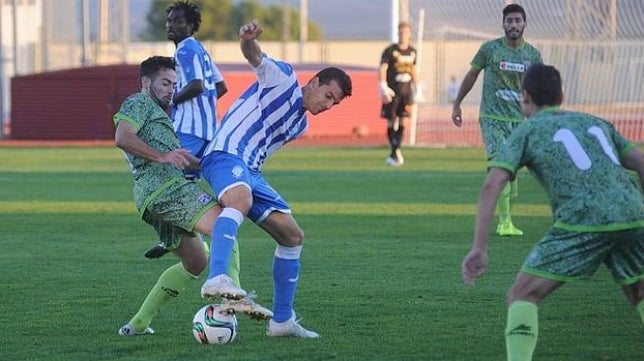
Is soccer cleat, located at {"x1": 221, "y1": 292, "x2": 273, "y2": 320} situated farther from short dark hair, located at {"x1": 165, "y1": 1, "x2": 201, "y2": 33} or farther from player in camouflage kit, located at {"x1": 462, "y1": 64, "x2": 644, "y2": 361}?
short dark hair, located at {"x1": 165, "y1": 1, "x2": 201, "y2": 33}

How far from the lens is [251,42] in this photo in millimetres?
7523

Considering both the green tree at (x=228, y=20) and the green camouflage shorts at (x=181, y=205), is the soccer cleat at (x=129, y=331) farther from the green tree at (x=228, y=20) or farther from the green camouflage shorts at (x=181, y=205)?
the green tree at (x=228, y=20)

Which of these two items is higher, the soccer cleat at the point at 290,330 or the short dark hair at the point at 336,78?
the short dark hair at the point at 336,78

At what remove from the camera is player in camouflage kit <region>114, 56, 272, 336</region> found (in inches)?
296

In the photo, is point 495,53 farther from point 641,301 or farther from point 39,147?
point 39,147

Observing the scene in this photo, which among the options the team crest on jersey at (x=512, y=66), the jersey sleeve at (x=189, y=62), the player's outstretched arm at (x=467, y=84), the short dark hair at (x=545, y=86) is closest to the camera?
the short dark hair at (x=545, y=86)

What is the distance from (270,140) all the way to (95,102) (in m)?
27.7

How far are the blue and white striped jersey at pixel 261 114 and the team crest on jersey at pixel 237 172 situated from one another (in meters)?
0.12

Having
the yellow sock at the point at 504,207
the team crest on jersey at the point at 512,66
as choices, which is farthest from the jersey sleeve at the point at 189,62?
the yellow sock at the point at 504,207

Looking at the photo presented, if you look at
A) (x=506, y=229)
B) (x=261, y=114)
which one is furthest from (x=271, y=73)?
(x=506, y=229)

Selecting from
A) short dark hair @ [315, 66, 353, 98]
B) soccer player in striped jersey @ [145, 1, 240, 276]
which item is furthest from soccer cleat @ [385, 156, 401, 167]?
short dark hair @ [315, 66, 353, 98]

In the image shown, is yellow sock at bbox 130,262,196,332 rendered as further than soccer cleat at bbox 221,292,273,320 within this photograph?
Yes

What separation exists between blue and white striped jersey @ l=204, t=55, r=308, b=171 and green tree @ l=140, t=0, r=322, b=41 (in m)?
79.7

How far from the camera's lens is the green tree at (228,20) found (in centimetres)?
8831
